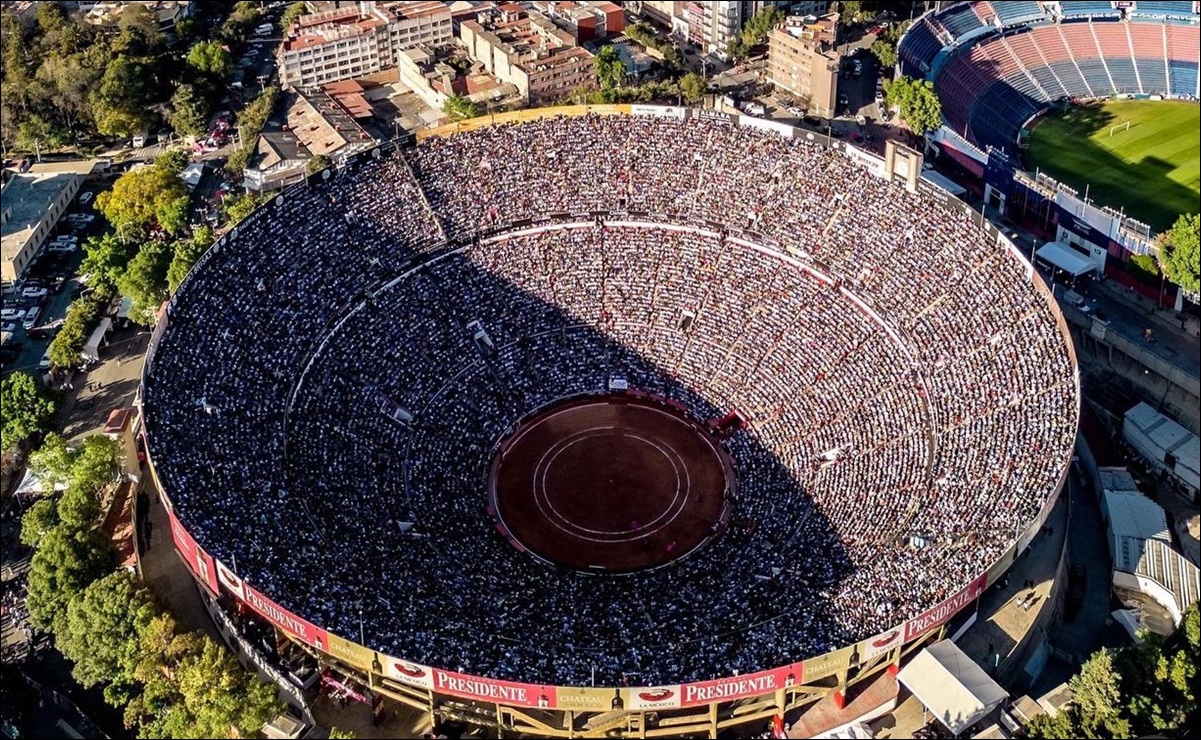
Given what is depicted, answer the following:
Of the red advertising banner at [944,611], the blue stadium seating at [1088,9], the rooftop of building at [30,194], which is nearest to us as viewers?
the red advertising banner at [944,611]

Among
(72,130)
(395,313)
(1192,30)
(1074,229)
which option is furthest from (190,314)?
(1192,30)

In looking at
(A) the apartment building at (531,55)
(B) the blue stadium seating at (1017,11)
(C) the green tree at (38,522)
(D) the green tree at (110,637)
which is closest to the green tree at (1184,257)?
(B) the blue stadium seating at (1017,11)

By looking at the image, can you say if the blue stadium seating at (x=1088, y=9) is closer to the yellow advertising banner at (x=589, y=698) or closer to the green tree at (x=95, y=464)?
the yellow advertising banner at (x=589, y=698)

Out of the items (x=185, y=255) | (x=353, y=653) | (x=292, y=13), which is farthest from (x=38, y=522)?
(x=292, y=13)

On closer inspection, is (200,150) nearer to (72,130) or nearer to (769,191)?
(72,130)

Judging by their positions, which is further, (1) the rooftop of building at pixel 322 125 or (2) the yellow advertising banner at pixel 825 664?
(1) the rooftop of building at pixel 322 125

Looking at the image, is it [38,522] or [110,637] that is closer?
[110,637]

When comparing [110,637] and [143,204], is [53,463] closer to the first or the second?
[110,637]

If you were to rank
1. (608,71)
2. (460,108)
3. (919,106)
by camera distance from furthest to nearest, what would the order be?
(608,71) < (460,108) < (919,106)
